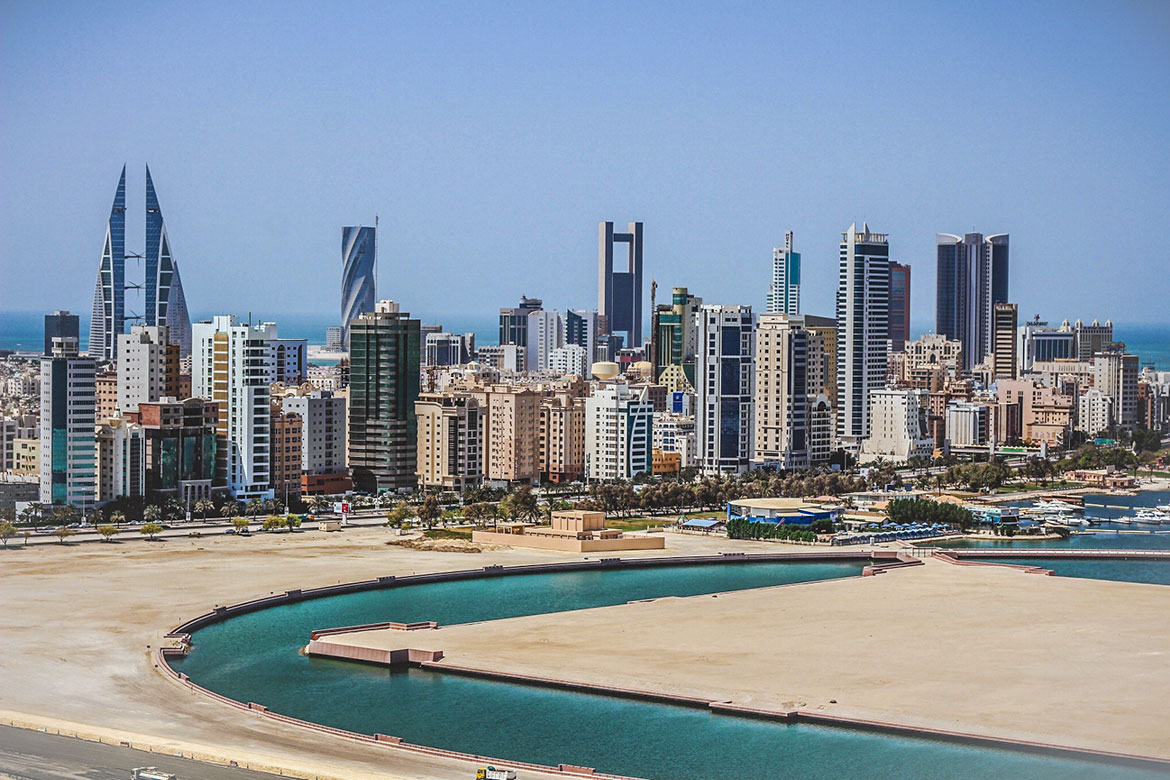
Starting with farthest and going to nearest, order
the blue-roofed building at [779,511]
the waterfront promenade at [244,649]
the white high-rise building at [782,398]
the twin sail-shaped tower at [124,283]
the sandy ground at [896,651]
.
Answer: the twin sail-shaped tower at [124,283] < the white high-rise building at [782,398] < the blue-roofed building at [779,511] < the sandy ground at [896,651] < the waterfront promenade at [244,649]

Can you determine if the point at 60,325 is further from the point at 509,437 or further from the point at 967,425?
the point at 967,425

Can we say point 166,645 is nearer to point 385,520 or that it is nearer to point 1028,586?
point 1028,586

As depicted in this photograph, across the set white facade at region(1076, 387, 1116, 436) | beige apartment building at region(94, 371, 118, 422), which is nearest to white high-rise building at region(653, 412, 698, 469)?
beige apartment building at region(94, 371, 118, 422)

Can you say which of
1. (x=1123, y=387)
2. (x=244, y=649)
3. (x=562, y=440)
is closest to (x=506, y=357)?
(x=1123, y=387)

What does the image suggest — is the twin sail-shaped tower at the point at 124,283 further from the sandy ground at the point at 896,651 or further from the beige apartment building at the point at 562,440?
the sandy ground at the point at 896,651

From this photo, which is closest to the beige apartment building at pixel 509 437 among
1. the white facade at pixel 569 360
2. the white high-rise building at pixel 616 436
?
the white high-rise building at pixel 616 436

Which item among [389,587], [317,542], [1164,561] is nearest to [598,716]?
[389,587]

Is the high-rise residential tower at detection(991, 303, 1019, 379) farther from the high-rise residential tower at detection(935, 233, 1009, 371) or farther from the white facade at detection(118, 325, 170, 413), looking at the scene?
the white facade at detection(118, 325, 170, 413)
